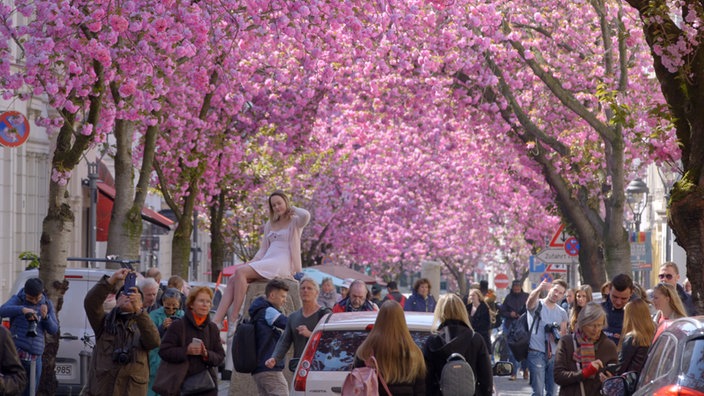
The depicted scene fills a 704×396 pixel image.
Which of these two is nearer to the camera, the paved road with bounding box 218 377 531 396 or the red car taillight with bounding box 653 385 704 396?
the red car taillight with bounding box 653 385 704 396

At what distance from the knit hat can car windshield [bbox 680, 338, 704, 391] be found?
940cm

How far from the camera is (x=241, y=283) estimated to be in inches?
596

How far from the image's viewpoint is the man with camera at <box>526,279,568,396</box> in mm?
18891

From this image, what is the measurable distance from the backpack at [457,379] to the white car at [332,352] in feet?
4.69

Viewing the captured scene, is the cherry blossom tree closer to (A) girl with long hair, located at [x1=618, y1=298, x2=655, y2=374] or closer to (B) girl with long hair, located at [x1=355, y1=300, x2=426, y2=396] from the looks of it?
(A) girl with long hair, located at [x1=618, y1=298, x2=655, y2=374]

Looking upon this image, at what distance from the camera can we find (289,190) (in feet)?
174

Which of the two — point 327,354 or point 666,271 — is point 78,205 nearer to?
point 666,271

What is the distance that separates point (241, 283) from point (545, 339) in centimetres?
535

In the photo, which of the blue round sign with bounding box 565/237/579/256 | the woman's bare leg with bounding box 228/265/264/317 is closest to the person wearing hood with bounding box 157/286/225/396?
the woman's bare leg with bounding box 228/265/264/317

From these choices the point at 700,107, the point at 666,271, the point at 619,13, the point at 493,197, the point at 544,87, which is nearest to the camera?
the point at 700,107

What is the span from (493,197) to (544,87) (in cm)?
2114

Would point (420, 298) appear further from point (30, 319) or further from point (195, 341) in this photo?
point (195, 341)

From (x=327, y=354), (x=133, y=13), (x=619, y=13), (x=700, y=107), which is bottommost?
(x=327, y=354)

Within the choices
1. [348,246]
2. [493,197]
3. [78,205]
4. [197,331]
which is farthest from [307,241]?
[197,331]
